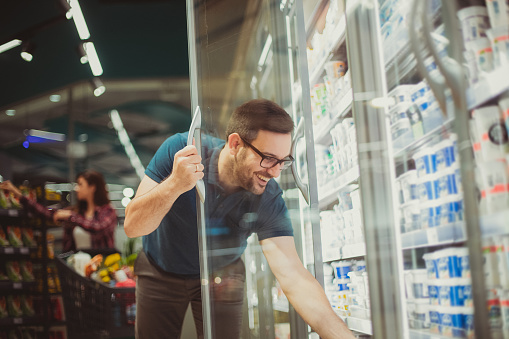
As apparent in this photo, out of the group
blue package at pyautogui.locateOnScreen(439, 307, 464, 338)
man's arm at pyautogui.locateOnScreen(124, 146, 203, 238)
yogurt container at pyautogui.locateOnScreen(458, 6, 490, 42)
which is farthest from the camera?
man's arm at pyautogui.locateOnScreen(124, 146, 203, 238)

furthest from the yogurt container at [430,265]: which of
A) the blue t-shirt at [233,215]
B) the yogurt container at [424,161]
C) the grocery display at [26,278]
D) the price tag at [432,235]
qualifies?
the grocery display at [26,278]

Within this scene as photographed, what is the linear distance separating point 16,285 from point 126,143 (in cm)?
156

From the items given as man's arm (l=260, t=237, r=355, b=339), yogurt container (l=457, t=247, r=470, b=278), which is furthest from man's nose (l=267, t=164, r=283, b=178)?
yogurt container (l=457, t=247, r=470, b=278)

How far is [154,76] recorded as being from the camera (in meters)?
4.60

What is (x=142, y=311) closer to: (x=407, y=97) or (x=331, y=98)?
(x=331, y=98)

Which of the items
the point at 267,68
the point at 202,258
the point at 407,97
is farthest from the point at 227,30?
the point at 202,258

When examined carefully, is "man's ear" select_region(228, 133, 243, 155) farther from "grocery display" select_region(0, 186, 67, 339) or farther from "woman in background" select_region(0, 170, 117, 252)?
"grocery display" select_region(0, 186, 67, 339)

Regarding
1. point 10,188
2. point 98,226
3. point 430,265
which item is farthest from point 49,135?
point 430,265

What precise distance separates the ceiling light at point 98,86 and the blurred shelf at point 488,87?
3.97 m

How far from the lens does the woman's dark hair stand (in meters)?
3.71

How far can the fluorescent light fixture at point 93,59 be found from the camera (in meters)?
4.60

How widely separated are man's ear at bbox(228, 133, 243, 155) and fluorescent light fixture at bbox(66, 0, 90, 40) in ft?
10.2

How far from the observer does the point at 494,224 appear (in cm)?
109

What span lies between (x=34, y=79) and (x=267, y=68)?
3273mm
